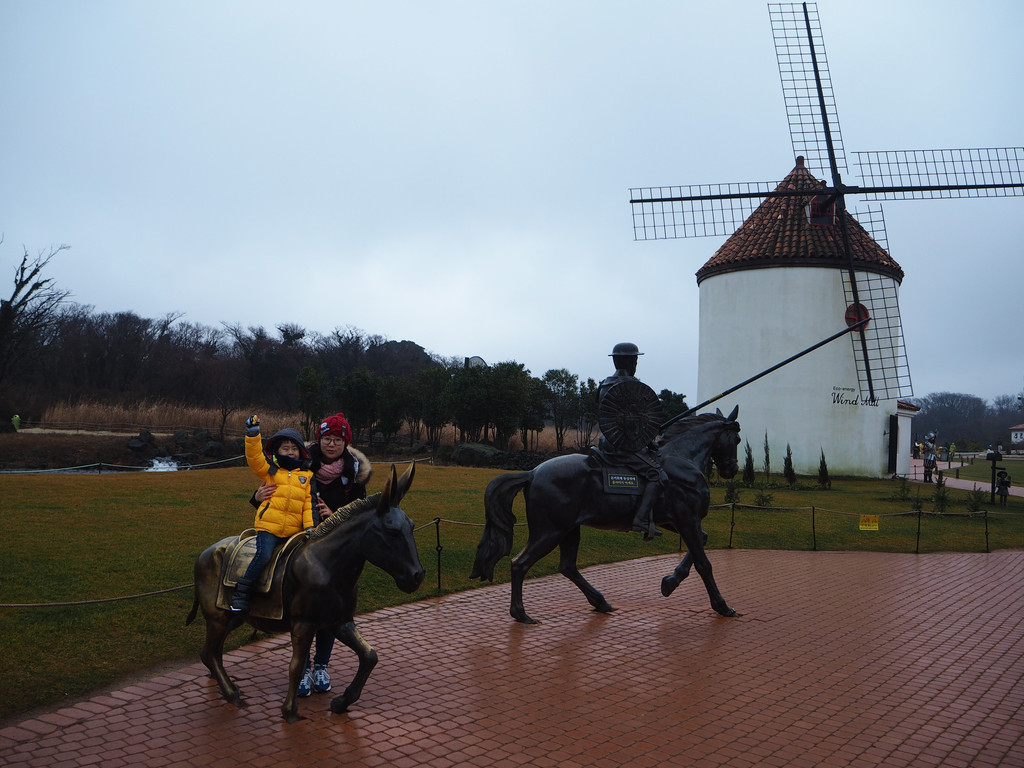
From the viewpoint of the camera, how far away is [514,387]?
30.6 m

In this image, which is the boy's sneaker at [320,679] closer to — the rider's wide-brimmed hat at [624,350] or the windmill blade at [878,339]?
the rider's wide-brimmed hat at [624,350]

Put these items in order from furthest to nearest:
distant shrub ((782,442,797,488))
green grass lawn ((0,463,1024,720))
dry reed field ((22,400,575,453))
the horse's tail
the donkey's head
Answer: dry reed field ((22,400,575,453)) → distant shrub ((782,442,797,488)) → the horse's tail → green grass lawn ((0,463,1024,720)) → the donkey's head

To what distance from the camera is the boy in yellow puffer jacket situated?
484 cm

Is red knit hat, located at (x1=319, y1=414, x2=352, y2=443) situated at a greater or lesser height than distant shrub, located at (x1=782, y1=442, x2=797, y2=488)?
greater

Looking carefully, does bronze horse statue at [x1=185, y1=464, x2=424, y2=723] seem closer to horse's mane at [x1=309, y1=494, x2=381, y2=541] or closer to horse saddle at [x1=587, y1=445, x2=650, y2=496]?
horse's mane at [x1=309, y1=494, x2=381, y2=541]

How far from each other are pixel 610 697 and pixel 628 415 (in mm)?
3165

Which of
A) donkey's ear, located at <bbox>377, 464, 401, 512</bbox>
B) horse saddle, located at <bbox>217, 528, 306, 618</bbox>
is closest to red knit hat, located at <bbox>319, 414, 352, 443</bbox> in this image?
donkey's ear, located at <bbox>377, 464, 401, 512</bbox>

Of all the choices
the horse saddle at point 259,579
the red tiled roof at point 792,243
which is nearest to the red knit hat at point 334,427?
the horse saddle at point 259,579

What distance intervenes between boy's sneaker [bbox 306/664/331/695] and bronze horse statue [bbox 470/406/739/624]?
92.0 inches

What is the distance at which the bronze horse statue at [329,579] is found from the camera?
473 cm

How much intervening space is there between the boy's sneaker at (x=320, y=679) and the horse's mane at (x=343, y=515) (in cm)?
106

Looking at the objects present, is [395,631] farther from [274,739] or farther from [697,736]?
[697,736]

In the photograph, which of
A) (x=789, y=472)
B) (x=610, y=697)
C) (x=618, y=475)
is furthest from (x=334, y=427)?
(x=789, y=472)

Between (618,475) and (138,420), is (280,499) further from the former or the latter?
(138,420)
